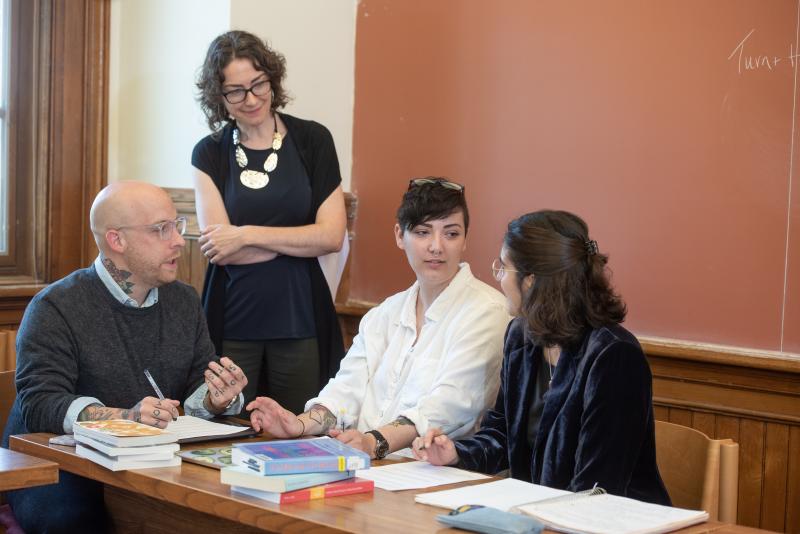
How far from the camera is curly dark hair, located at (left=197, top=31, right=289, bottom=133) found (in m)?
3.08

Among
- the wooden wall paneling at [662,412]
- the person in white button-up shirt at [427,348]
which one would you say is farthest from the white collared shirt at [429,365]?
the wooden wall paneling at [662,412]

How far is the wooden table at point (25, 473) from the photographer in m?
1.85

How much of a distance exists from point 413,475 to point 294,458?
13.1 inches

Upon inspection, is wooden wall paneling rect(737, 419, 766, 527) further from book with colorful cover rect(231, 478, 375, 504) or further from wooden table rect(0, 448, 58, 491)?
wooden table rect(0, 448, 58, 491)

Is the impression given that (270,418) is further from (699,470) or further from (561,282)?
(699,470)

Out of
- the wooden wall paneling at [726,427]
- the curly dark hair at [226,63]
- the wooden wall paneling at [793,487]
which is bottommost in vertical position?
the wooden wall paneling at [793,487]

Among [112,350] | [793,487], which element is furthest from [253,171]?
[793,487]

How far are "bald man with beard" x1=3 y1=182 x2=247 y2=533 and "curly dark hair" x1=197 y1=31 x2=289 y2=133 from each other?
2.07ft

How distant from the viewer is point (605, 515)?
1.64 metres

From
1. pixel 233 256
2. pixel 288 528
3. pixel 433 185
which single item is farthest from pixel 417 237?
pixel 288 528

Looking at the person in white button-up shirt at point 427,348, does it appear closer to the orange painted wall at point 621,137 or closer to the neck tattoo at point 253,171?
the neck tattoo at point 253,171

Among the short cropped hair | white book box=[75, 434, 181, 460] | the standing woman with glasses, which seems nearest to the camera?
white book box=[75, 434, 181, 460]

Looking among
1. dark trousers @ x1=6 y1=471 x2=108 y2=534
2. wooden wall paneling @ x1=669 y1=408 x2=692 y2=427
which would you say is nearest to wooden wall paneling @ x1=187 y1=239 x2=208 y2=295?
dark trousers @ x1=6 y1=471 x2=108 y2=534

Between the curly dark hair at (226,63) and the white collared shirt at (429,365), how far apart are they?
869 mm
